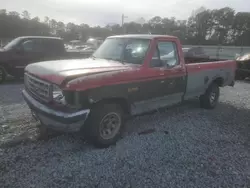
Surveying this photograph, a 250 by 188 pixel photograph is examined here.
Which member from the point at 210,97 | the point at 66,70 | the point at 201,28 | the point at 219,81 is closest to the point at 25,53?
the point at 66,70

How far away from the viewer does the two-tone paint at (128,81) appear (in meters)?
3.32

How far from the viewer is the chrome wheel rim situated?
148 inches

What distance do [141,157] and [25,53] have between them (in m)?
7.55

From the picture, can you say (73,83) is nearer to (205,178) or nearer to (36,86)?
(36,86)

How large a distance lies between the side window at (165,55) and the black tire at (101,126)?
124cm

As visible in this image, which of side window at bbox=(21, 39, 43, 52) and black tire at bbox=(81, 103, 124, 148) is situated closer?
black tire at bbox=(81, 103, 124, 148)

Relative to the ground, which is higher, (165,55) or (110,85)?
(165,55)

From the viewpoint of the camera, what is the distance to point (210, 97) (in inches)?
244

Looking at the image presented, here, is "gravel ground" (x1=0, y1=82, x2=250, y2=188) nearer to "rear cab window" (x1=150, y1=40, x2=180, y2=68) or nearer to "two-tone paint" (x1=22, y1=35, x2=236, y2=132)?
"two-tone paint" (x1=22, y1=35, x2=236, y2=132)

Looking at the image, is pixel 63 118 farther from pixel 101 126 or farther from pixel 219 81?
pixel 219 81

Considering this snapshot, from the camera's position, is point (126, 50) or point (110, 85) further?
point (126, 50)

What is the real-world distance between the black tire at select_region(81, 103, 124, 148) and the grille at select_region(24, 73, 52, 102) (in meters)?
0.75

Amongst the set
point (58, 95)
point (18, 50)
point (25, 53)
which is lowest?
point (58, 95)

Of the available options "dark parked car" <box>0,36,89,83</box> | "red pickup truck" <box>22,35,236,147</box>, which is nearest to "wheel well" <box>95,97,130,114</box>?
"red pickup truck" <box>22,35,236,147</box>
